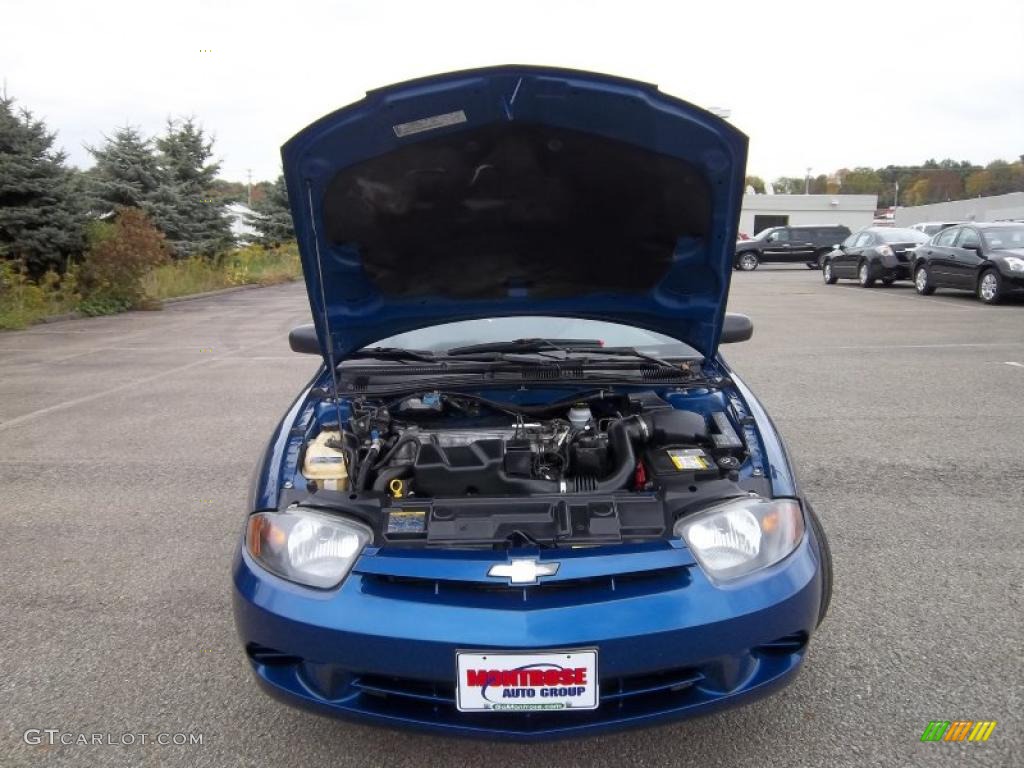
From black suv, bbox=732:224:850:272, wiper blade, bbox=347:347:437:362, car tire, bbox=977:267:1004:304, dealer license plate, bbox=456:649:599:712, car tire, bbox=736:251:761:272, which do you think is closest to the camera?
dealer license plate, bbox=456:649:599:712

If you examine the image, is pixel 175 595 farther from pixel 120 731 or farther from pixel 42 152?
pixel 42 152

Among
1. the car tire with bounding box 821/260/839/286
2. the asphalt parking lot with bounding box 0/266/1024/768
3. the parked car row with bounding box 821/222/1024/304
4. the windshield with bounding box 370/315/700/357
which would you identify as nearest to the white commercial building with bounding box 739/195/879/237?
the car tire with bounding box 821/260/839/286

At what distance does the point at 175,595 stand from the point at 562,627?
207 centimetres

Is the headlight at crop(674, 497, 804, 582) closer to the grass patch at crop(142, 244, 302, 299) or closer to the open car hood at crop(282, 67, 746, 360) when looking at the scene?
the open car hood at crop(282, 67, 746, 360)

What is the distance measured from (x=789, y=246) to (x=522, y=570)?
27.7 meters

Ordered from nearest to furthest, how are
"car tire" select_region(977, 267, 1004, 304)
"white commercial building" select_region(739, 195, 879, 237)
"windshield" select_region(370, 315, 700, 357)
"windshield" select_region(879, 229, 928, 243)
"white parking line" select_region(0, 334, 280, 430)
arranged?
1. "windshield" select_region(370, 315, 700, 357)
2. "white parking line" select_region(0, 334, 280, 430)
3. "car tire" select_region(977, 267, 1004, 304)
4. "windshield" select_region(879, 229, 928, 243)
5. "white commercial building" select_region(739, 195, 879, 237)

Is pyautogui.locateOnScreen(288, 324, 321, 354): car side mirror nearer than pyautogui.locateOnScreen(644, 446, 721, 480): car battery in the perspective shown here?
No

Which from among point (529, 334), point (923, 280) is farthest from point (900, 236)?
point (529, 334)

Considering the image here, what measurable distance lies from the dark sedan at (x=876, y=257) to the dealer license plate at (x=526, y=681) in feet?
55.8

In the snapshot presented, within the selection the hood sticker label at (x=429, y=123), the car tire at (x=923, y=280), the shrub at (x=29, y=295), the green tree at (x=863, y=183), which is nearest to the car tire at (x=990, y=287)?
the car tire at (x=923, y=280)

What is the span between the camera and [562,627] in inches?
73.5

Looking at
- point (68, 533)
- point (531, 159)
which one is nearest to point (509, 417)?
point (531, 159)

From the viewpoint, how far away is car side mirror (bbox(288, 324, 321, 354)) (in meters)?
3.45

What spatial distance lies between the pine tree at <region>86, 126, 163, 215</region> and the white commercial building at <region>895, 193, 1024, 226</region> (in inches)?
1431
